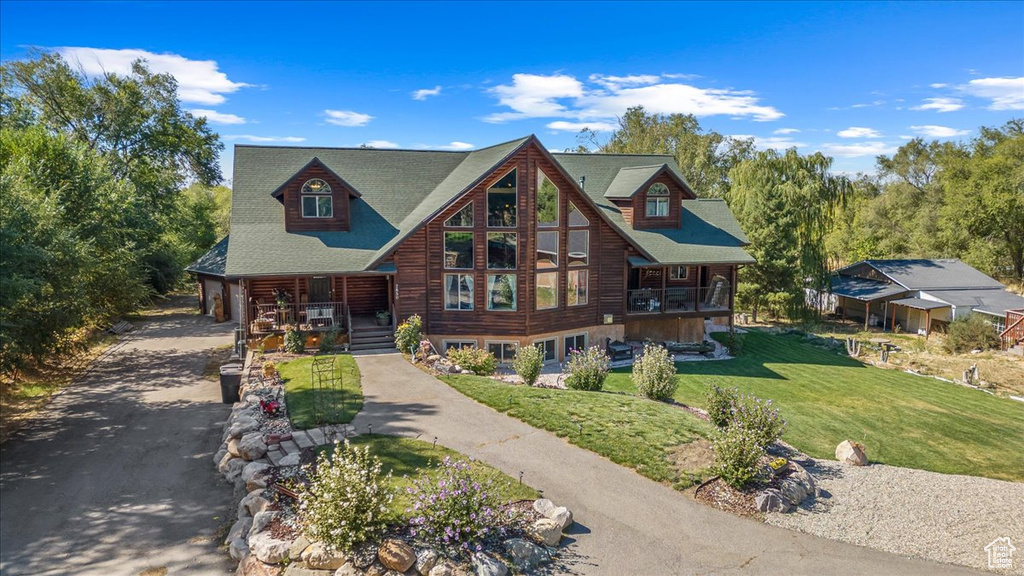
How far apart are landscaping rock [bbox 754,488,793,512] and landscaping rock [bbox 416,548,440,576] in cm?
567

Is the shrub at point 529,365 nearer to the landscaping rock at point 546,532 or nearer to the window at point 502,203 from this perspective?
the window at point 502,203

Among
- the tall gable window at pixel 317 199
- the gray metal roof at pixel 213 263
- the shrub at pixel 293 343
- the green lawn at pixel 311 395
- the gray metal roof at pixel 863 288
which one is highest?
the tall gable window at pixel 317 199

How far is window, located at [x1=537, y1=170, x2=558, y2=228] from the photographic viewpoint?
66.7 ft

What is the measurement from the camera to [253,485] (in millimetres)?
10438

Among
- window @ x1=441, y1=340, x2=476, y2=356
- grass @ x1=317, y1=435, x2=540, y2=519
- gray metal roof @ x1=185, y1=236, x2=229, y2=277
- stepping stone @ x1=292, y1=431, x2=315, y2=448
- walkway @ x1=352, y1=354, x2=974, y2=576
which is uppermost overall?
gray metal roof @ x1=185, y1=236, x2=229, y2=277

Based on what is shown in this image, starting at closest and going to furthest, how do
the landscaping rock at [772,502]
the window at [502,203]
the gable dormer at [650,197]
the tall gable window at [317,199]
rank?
1. the landscaping rock at [772,502]
2. the window at [502,203]
3. the tall gable window at [317,199]
4. the gable dormer at [650,197]

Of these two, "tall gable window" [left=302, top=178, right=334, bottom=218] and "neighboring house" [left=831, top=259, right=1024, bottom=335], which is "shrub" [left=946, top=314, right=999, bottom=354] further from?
"tall gable window" [left=302, top=178, right=334, bottom=218]

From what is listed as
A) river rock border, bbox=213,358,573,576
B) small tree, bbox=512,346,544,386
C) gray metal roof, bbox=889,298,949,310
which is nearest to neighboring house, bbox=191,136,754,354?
small tree, bbox=512,346,544,386

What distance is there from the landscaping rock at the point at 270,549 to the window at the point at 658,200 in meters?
21.0

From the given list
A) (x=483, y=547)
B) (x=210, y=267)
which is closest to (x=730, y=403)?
(x=483, y=547)

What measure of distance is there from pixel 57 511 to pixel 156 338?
1674 cm

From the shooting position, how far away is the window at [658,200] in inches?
1005

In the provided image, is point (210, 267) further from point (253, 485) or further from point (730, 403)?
point (730, 403)
